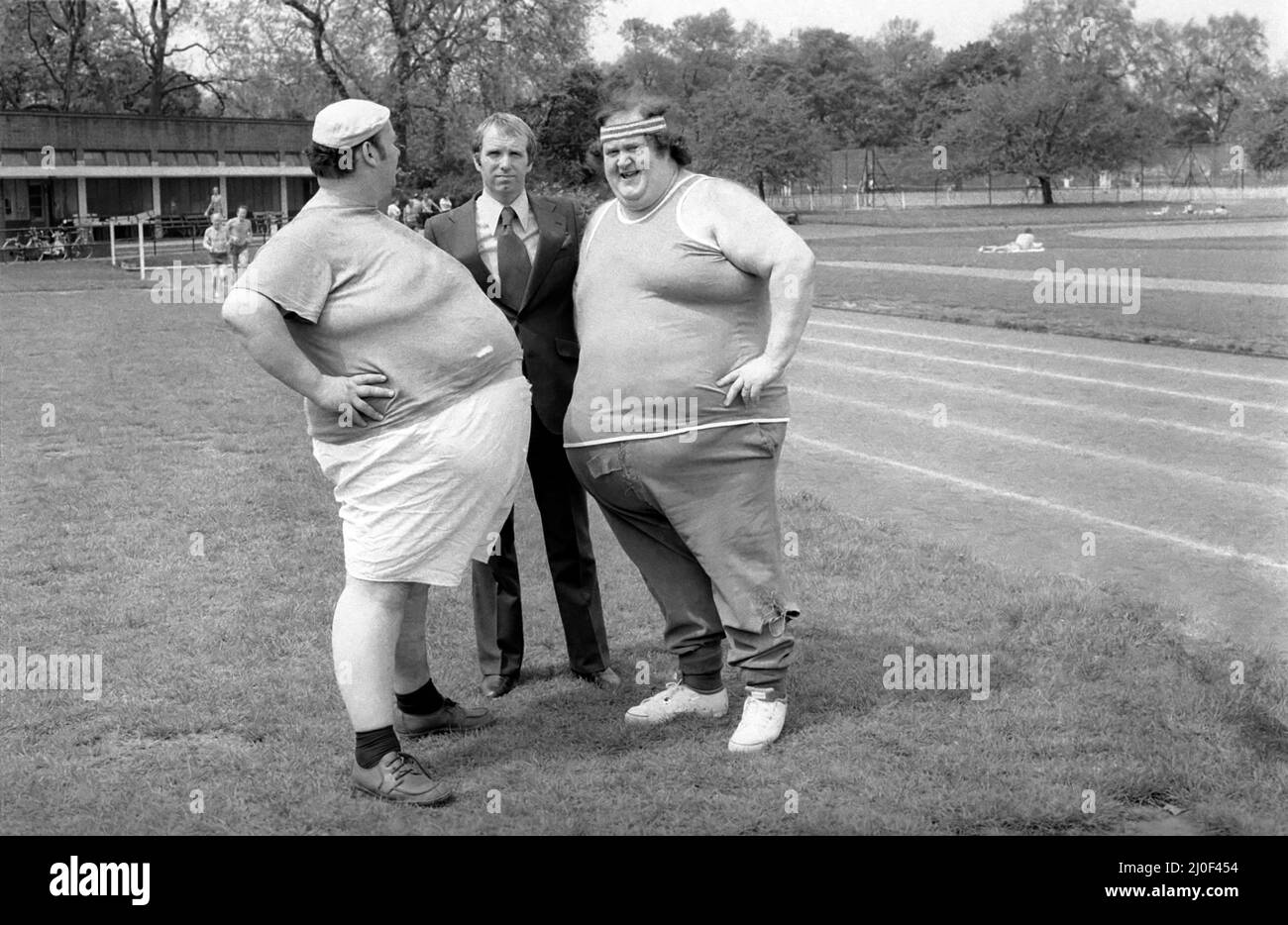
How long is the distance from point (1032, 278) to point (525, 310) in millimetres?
21123

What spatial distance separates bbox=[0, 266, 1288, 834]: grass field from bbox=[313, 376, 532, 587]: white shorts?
0.73 meters

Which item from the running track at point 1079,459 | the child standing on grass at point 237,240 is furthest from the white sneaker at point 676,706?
the child standing on grass at point 237,240

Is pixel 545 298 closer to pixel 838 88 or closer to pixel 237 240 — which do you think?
pixel 237 240

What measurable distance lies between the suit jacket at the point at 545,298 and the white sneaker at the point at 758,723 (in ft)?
4.05

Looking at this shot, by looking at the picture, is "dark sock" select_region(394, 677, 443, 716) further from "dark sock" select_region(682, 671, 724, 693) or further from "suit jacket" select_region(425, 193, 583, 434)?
"suit jacket" select_region(425, 193, 583, 434)

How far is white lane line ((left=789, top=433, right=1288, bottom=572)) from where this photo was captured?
745cm

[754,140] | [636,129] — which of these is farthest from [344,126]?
[754,140]

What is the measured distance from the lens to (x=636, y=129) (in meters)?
4.90

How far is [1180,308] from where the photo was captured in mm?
18734

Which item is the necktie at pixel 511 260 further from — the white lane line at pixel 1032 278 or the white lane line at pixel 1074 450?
the white lane line at pixel 1032 278

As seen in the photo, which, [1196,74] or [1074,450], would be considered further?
[1196,74]

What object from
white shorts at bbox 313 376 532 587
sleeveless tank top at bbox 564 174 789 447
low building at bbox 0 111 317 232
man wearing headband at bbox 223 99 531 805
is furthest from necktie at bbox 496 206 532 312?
low building at bbox 0 111 317 232

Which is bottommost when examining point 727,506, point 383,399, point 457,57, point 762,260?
point 727,506

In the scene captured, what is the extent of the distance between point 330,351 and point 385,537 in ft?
1.92
